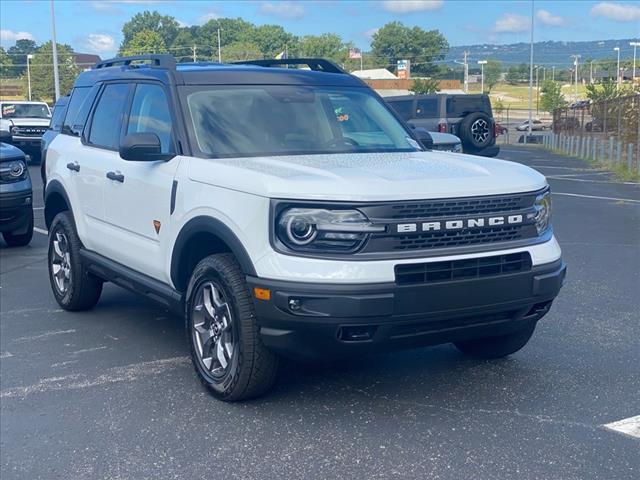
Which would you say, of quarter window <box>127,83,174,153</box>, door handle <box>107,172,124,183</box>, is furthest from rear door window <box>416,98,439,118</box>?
door handle <box>107,172,124,183</box>

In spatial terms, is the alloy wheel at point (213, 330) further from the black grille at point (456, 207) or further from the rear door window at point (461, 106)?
the rear door window at point (461, 106)

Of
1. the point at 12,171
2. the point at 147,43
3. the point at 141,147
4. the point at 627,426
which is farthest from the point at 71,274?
the point at 147,43

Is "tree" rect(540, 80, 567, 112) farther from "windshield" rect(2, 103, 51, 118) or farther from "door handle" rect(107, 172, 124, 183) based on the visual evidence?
"door handle" rect(107, 172, 124, 183)

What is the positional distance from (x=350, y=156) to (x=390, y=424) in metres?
1.71

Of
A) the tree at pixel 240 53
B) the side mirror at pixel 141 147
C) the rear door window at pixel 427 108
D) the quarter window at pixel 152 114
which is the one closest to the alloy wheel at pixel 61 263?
the quarter window at pixel 152 114

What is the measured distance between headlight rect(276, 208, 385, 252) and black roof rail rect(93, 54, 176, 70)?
6.28 ft

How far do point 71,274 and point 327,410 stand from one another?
10.0ft

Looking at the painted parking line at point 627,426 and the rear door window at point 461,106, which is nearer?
the painted parking line at point 627,426

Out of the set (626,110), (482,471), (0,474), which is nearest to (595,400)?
(482,471)

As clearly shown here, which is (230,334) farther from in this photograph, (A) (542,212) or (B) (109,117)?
(B) (109,117)

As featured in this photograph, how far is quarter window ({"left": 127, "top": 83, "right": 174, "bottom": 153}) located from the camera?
5551 millimetres

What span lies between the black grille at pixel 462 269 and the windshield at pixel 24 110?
1085 inches

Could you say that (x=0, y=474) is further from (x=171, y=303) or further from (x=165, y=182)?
(x=165, y=182)

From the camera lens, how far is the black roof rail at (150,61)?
19.0 ft
